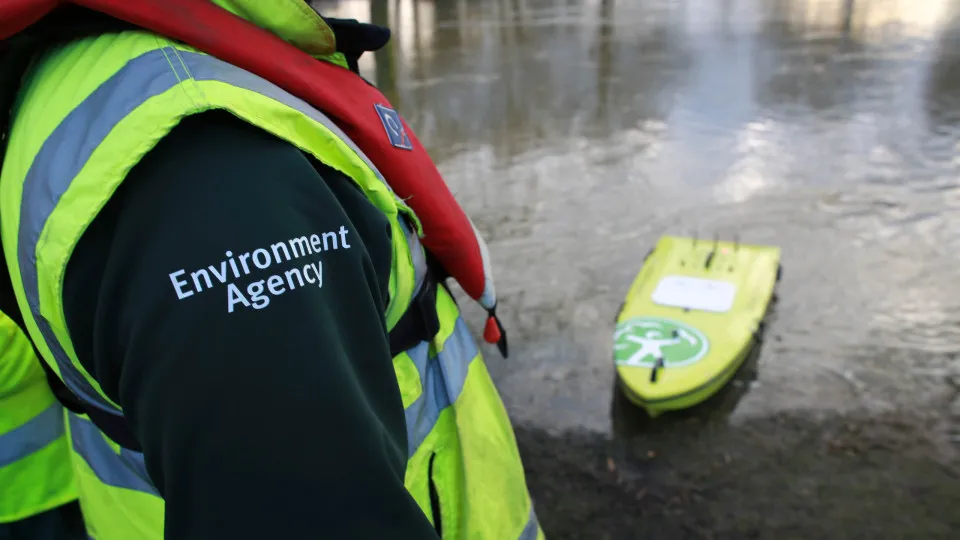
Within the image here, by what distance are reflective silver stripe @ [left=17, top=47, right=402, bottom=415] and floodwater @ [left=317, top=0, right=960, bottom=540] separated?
107 inches

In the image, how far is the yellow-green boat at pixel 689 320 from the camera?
3578 millimetres

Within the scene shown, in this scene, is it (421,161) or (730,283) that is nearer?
(421,161)

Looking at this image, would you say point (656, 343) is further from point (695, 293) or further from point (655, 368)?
point (695, 293)

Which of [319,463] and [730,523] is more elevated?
[319,463]

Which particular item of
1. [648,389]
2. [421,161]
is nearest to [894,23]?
[648,389]

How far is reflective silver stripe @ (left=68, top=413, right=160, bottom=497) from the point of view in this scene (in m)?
0.98

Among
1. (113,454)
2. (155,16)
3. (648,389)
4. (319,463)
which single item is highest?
(155,16)

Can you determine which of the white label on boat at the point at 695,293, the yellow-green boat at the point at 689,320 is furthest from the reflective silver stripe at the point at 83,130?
the white label on boat at the point at 695,293

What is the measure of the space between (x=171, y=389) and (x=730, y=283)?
4.07 m

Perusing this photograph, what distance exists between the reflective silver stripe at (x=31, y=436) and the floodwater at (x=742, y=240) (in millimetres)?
2276

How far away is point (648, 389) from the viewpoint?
11.5 feet

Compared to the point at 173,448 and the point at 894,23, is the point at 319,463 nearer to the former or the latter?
the point at 173,448

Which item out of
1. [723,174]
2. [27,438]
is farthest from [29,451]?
[723,174]

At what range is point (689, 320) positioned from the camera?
13.1 feet
